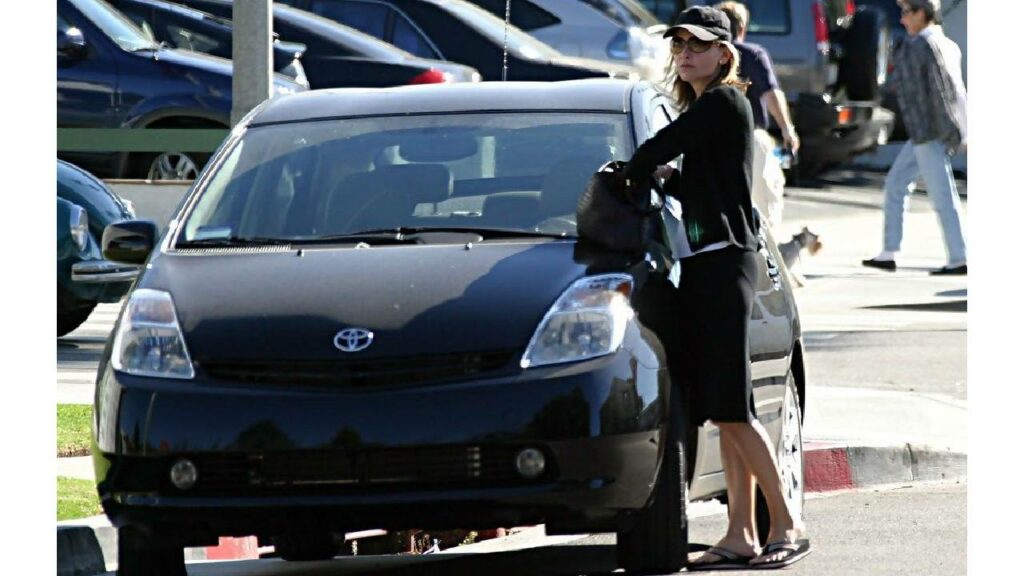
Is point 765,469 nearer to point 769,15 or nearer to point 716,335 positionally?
point 716,335

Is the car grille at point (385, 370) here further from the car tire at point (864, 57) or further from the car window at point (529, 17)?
the car tire at point (864, 57)

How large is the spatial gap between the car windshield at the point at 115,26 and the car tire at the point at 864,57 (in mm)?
9164

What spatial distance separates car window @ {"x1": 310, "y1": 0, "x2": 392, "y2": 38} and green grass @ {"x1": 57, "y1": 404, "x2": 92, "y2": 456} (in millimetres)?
9822

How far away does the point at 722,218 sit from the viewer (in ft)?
21.2

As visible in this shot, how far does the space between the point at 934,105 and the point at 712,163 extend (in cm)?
917

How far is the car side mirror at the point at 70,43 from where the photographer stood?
15445 millimetres

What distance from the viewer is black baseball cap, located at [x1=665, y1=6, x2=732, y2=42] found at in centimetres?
665

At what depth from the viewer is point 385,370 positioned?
5.84m

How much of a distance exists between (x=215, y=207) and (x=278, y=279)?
733mm

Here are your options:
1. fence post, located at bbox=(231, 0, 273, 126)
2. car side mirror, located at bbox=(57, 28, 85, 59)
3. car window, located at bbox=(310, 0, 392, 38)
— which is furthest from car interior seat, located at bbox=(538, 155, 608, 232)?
car window, located at bbox=(310, 0, 392, 38)

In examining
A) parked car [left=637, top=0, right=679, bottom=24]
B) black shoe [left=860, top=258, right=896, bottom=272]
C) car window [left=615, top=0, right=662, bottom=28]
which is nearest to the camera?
black shoe [left=860, top=258, right=896, bottom=272]

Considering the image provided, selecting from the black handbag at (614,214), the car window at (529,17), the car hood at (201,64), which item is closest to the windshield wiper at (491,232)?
the black handbag at (614,214)

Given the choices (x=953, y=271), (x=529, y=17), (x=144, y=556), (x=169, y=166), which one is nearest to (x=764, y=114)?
(x=953, y=271)

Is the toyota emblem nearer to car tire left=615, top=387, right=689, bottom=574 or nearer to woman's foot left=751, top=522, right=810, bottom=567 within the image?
car tire left=615, top=387, right=689, bottom=574
